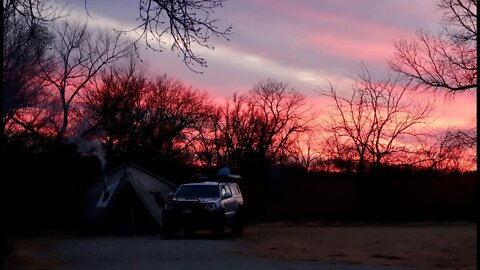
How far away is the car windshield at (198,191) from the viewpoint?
2767cm

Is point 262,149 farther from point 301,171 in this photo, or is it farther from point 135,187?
point 135,187

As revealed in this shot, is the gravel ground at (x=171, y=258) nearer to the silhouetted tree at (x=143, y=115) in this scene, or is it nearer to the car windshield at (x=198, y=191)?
the car windshield at (x=198, y=191)

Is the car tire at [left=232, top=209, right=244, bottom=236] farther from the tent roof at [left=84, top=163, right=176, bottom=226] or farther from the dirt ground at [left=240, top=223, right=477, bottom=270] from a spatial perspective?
the tent roof at [left=84, top=163, right=176, bottom=226]

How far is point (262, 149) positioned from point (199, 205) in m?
40.4

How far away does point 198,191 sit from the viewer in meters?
27.9

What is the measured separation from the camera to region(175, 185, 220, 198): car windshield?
27.7m

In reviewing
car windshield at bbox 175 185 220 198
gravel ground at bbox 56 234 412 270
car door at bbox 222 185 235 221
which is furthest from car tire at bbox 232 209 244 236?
gravel ground at bbox 56 234 412 270

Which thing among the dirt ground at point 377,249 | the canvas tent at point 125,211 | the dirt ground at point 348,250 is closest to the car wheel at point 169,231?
the dirt ground at point 348,250

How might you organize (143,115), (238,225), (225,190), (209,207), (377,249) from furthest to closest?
(143,115) → (238,225) → (225,190) → (209,207) → (377,249)

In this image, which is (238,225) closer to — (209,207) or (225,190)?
(225,190)

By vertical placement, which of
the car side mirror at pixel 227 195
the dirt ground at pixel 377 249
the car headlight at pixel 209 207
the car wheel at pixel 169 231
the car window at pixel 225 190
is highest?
the car window at pixel 225 190

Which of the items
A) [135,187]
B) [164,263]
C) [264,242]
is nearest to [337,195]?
[135,187]

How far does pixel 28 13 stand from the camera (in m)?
12.0

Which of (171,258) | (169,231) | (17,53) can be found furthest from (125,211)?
(17,53)
